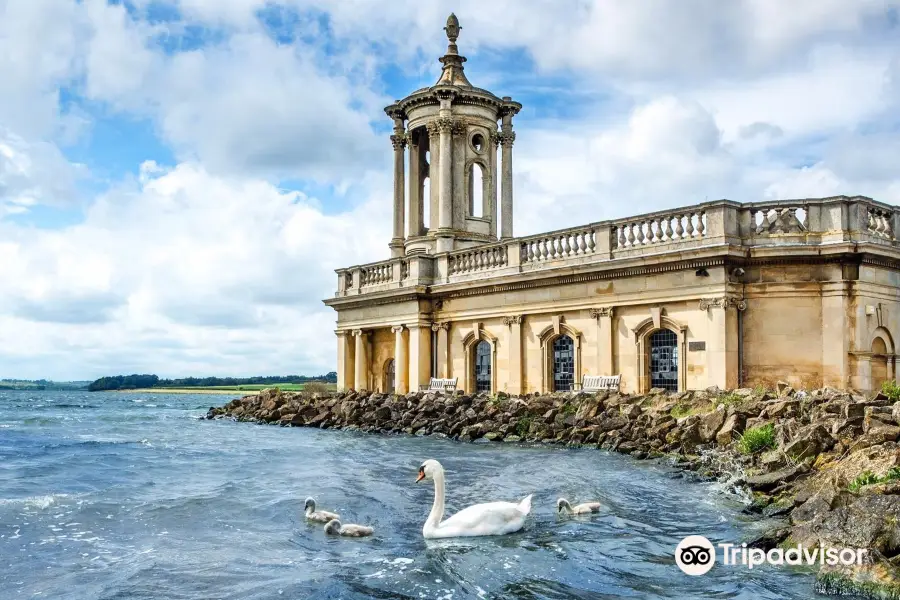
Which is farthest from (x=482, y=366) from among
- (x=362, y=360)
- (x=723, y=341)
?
(x=723, y=341)

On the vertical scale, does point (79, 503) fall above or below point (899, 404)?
below

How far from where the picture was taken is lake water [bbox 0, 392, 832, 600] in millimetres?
9758

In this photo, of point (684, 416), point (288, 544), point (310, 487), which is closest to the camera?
point (288, 544)

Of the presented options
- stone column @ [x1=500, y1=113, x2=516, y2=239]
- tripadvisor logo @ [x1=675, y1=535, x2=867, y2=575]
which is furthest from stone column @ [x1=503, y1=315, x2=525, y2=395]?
tripadvisor logo @ [x1=675, y1=535, x2=867, y2=575]

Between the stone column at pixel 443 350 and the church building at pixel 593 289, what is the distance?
0.06 metres

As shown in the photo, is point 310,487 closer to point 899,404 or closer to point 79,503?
point 79,503

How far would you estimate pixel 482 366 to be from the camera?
3244cm

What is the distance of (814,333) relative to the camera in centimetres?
2286

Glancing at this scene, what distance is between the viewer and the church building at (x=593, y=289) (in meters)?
22.8

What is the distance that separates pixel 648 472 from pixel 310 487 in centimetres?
650

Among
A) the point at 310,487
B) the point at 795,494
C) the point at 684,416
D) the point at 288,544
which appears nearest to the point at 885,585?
the point at 795,494

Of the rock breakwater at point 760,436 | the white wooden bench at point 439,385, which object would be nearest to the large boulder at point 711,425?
the rock breakwater at point 760,436

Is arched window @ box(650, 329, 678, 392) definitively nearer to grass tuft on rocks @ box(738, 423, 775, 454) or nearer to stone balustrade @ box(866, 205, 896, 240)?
stone balustrade @ box(866, 205, 896, 240)

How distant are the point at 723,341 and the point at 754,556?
44.5ft
